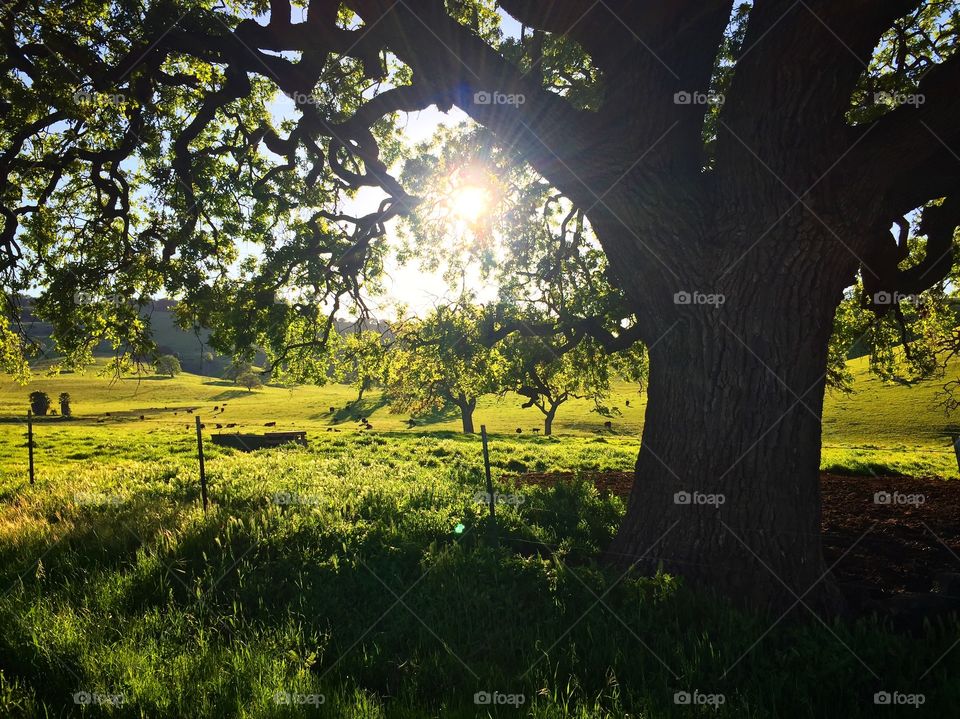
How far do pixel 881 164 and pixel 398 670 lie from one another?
655cm

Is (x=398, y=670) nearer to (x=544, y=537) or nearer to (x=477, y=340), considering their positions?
(x=544, y=537)

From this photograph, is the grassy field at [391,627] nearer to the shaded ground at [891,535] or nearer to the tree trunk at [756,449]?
the tree trunk at [756,449]

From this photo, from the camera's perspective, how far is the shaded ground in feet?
18.9

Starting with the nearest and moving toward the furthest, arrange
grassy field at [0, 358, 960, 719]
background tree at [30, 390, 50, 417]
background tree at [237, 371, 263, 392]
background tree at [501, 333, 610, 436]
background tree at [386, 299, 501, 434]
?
grassy field at [0, 358, 960, 719] < background tree at [386, 299, 501, 434] < background tree at [501, 333, 610, 436] < background tree at [30, 390, 50, 417] < background tree at [237, 371, 263, 392]

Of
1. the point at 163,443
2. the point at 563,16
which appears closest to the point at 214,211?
the point at 563,16

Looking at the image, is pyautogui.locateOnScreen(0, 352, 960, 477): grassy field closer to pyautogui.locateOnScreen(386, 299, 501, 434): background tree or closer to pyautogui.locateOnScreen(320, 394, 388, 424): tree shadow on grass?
pyautogui.locateOnScreen(320, 394, 388, 424): tree shadow on grass

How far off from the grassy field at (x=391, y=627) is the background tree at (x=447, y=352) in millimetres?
3431

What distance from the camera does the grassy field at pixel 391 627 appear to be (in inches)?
129

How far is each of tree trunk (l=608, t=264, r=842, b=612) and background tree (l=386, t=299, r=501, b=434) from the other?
6.01 meters

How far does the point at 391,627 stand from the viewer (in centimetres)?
452

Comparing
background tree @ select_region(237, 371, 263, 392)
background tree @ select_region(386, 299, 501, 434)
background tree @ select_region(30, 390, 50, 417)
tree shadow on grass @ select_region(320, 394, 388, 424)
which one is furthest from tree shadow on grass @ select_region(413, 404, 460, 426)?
background tree @ select_region(237, 371, 263, 392)

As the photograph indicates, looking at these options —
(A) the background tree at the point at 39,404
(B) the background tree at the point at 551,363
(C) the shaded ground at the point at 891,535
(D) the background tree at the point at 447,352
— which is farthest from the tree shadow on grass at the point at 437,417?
(C) the shaded ground at the point at 891,535

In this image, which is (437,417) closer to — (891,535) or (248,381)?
(891,535)

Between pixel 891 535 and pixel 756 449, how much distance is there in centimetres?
408
